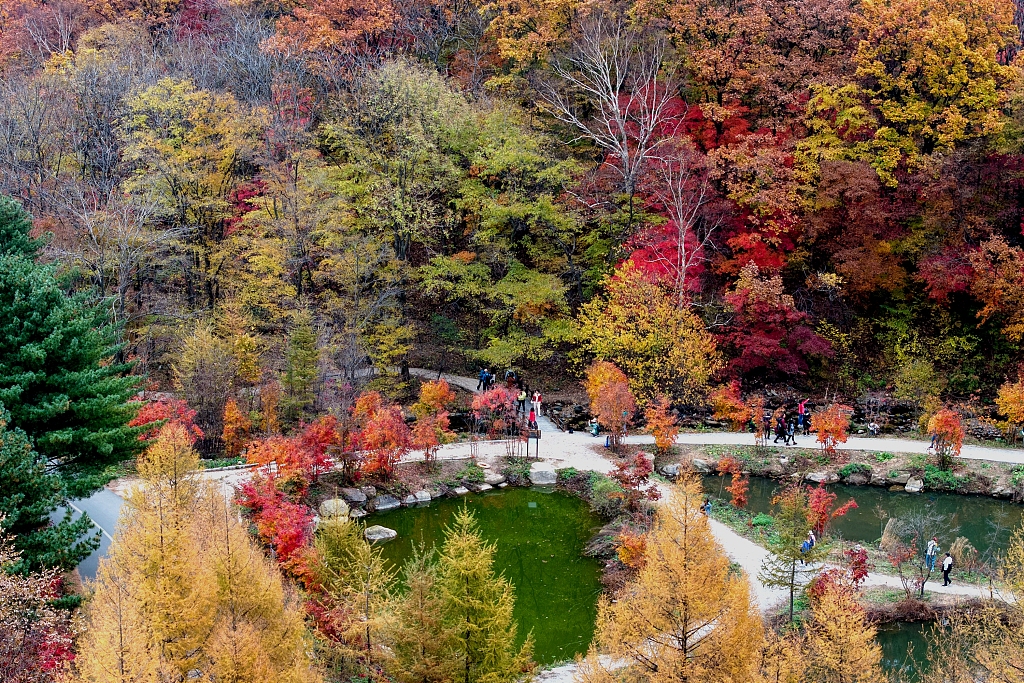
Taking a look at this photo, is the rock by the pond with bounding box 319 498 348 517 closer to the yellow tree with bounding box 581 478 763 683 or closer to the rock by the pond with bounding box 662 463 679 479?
the rock by the pond with bounding box 662 463 679 479

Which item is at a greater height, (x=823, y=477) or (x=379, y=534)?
(x=823, y=477)

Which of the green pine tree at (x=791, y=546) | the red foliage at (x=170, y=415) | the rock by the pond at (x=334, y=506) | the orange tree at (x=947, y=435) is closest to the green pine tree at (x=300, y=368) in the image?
the red foliage at (x=170, y=415)

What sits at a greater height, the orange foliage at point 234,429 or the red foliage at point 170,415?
the red foliage at point 170,415

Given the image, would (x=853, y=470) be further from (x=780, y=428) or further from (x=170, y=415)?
(x=170, y=415)

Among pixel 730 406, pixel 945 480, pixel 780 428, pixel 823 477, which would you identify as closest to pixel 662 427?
pixel 730 406

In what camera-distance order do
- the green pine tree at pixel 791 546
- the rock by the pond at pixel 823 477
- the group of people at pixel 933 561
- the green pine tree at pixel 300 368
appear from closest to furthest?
the green pine tree at pixel 791 546 < the group of people at pixel 933 561 < the rock by the pond at pixel 823 477 < the green pine tree at pixel 300 368

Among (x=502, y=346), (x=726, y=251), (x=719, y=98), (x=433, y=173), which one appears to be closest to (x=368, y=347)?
(x=502, y=346)

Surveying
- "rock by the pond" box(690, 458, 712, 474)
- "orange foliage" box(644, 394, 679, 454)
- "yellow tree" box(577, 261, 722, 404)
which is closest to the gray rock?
"orange foliage" box(644, 394, 679, 454)

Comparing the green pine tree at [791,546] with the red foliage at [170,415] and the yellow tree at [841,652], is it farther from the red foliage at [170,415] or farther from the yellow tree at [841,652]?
the red foliage at [170,415]
